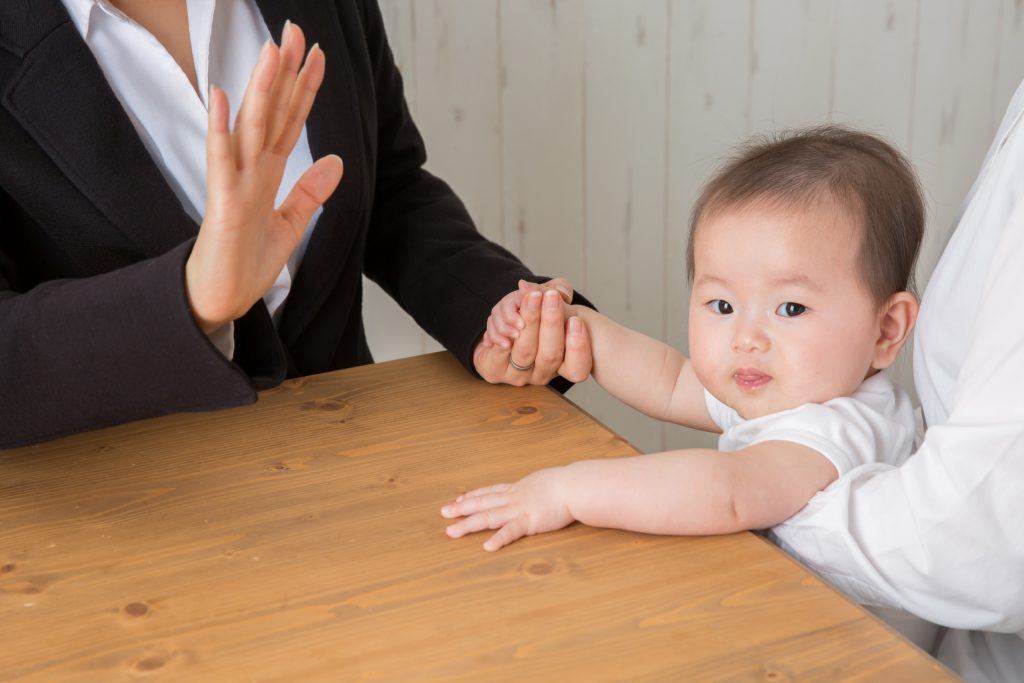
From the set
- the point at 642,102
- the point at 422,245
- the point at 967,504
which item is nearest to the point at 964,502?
the point at 967,504

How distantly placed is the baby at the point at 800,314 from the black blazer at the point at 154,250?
0.23 meters

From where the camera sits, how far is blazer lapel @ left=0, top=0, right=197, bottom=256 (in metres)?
1.04

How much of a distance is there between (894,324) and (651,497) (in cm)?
37

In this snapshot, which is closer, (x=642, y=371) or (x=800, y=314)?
(x=800, y=314)

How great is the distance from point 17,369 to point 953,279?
0.80m

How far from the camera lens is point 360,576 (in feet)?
2.55

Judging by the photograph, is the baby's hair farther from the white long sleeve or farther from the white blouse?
the white blouse

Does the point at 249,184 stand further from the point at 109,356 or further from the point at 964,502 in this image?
the point at 964,502

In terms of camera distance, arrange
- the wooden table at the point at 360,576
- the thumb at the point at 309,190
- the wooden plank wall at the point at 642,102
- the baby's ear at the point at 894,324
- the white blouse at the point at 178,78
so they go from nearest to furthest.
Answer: the wooden table at the point at 360,576 < the thumb at the point at 309,190 < the baby's ear at the point at 894,324 < the white blouse at the point at 178,78 < the wooden plank wall at the point at 642,102

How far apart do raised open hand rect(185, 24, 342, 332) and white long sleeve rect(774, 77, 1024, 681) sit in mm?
478

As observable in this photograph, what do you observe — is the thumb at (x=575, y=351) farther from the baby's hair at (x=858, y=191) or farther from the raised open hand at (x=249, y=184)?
the raised open hand at (x=249, y=184)

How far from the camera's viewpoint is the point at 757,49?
226cm

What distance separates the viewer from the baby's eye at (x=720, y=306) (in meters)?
1.04

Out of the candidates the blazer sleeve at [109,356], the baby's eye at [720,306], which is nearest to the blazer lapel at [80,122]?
the blazer sleeve at [109,356]
